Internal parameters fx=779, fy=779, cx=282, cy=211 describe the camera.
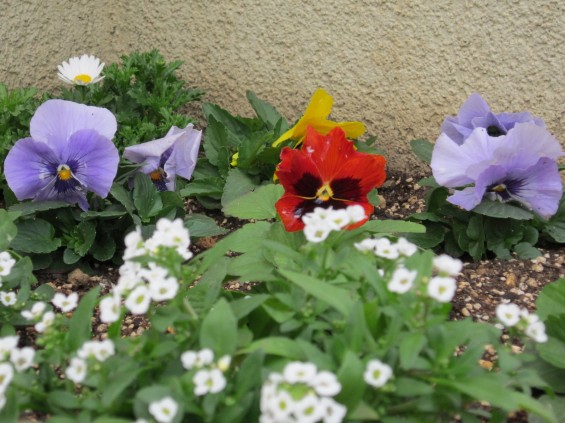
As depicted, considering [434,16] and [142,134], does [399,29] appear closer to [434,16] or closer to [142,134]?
[434,16]

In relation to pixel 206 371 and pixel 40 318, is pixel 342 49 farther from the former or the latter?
pixel 206 371

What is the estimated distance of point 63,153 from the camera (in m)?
1.95

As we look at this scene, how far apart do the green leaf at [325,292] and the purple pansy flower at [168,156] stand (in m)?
1.06

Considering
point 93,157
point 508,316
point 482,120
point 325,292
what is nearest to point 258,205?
point 93,157

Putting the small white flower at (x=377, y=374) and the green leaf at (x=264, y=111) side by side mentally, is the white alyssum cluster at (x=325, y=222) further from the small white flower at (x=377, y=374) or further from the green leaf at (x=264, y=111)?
the green leaf at (x=264, y=111)

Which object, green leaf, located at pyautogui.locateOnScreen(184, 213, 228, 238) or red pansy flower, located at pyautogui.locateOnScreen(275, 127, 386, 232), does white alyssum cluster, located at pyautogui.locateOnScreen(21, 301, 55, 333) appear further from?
green leaf, located at pyautogui.locateOnScreen(184, 213, 228, 238)

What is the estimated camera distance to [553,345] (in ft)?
4.92

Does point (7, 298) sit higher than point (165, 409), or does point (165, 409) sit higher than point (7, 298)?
point (165, 409)

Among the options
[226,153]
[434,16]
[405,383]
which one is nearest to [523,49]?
[434,16]

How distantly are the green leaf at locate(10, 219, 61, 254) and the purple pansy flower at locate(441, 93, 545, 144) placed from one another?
3.56 feet

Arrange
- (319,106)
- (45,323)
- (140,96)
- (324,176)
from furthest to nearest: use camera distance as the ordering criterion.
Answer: (140,96) < (319,106) < (324,176) < (45,323)

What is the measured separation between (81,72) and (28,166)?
0.55 metres

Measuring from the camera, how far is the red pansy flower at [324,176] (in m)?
1.79

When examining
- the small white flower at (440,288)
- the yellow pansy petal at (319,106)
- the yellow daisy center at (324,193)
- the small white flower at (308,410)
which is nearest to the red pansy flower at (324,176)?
the yellow daisy center at (324,193)
